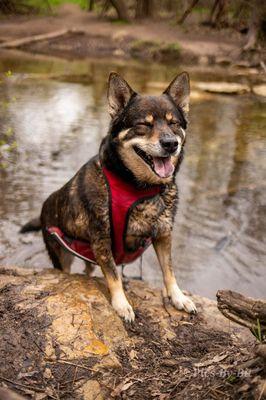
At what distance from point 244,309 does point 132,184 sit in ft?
4.36

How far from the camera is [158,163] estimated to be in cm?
337

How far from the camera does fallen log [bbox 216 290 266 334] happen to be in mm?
2445

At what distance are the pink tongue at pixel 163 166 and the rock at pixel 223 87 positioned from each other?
36.3ft

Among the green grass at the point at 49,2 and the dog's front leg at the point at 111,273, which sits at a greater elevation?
the green grass at the point at 49,2

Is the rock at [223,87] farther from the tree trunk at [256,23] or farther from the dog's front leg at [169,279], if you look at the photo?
the dog's front leg at [169,279]

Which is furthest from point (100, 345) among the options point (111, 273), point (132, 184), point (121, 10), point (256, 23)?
point (121, 10)

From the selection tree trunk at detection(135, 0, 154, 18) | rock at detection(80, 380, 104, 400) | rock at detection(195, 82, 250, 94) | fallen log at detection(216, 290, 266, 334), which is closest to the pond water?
rock at detection(195, 82, 250, 94)

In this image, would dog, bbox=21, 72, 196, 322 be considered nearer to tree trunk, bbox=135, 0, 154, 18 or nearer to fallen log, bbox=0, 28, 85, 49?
fallen log, bbox=0, 28, 85, 49

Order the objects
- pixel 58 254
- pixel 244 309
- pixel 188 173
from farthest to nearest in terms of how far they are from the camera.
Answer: pixel 188 173, pixel 58 254, pixel 244 309

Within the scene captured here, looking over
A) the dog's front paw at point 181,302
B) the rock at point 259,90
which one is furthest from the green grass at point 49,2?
the dog's front paw at point 181,302

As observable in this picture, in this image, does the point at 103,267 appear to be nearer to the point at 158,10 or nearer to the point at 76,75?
the point at 76,75

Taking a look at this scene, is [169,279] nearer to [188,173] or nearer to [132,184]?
[132,184]

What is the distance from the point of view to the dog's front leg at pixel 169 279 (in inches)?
139

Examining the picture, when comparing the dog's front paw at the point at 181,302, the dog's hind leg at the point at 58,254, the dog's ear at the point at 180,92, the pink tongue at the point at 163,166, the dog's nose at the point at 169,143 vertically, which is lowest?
the dog's hind leg at the point at 58,254
